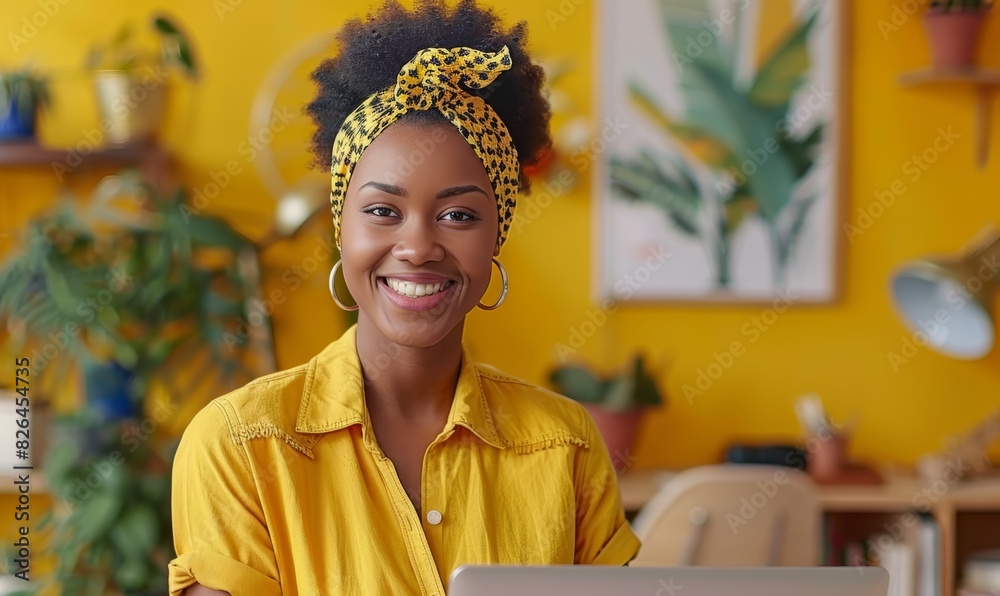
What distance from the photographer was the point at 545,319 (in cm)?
292

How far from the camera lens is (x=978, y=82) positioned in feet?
9.49

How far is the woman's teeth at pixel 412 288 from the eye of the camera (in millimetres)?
1021

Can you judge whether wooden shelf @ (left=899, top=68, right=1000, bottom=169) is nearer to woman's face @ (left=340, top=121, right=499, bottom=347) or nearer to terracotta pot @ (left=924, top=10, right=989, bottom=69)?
terracotta pot @ (left=924, top=10, right=989, bottom=69)

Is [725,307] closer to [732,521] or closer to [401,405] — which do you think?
[732,521]

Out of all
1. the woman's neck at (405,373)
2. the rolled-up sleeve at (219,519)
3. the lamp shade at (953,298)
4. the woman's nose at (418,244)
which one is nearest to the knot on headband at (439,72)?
the woman's nose at (418,244)

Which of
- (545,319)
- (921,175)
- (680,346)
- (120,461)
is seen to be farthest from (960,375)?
(120,461)

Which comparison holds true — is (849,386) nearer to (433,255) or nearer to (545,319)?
(545,319)

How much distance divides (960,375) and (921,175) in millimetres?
525

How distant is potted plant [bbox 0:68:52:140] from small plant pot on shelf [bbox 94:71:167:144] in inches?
Answer: 5.7

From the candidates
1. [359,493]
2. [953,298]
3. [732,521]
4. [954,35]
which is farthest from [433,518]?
[954,35]

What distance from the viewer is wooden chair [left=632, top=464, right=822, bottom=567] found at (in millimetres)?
2221

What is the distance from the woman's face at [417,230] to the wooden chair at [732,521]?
1.30m

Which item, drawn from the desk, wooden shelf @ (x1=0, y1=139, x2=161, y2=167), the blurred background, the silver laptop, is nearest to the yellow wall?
the blurred background

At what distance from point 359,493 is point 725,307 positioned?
2020mm
